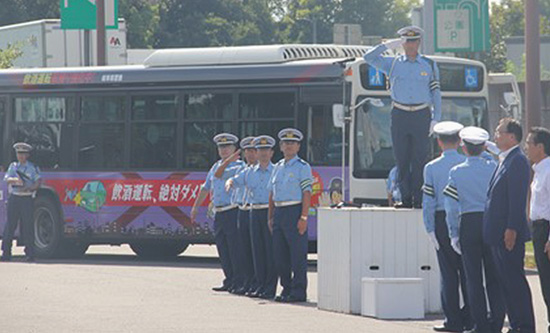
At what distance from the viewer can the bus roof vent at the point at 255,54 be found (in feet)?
76.1

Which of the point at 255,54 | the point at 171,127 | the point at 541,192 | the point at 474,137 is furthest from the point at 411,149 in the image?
the point at 171,127

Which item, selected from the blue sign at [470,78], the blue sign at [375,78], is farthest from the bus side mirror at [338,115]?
the blue sign at [470,78]

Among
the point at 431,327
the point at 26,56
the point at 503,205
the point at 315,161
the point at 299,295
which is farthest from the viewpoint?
the point at 26,56

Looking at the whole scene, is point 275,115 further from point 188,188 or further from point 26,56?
point 26,56

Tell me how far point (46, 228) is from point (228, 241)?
6.95 meters

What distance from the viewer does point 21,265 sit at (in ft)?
75.7

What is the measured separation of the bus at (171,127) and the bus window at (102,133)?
2 centimetres

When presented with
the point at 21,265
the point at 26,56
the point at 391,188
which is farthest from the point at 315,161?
the point at 26,56

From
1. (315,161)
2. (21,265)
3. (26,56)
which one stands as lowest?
(21,265)

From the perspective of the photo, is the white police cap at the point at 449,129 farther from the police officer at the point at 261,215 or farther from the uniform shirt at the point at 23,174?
the uniform shirt at the point at 23,174

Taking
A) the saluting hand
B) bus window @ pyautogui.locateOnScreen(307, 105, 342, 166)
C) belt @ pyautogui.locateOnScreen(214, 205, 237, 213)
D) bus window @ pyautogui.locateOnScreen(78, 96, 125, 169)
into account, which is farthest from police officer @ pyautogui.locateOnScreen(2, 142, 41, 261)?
the saluting hand

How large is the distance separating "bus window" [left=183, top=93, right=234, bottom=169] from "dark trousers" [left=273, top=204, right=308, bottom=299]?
19.4 feet

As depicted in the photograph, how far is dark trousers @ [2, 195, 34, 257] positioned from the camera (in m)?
23.9

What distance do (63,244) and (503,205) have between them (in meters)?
13.0
